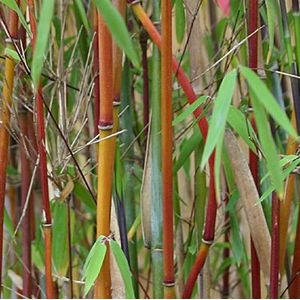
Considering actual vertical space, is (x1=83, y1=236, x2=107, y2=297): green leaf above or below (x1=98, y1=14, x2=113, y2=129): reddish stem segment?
below

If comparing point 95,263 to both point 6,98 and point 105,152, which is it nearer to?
point 105,152

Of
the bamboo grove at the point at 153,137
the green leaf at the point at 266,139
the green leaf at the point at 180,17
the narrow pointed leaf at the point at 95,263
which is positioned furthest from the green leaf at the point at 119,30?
the green leaf at the point at 180,17

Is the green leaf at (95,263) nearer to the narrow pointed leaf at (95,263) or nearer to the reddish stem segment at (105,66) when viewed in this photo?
the narrow pointed leaf at (95,263)

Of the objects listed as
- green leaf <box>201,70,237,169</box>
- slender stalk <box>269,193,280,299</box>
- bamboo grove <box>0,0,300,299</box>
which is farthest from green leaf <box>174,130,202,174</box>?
green leaf <box>201,70,237,169</box>

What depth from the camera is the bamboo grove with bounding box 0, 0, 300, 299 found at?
562 millimetres

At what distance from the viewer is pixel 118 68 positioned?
0.67 metres

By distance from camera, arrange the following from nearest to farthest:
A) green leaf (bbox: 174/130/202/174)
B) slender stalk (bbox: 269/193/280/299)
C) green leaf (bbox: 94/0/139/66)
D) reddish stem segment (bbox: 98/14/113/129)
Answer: green leaf (bbox: 94/0/139/66) → reddish stem segment (bbox: 98/14/113/129) → slender stalk (bbox: 269/193/280/299) → green leaf (bbox: 174/130/202/174)

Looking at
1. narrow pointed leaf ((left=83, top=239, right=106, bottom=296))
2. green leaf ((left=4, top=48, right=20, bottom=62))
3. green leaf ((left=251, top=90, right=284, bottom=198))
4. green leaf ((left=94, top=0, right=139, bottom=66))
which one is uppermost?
green leaf ((left=4, top=48, right=20, bottom=62))

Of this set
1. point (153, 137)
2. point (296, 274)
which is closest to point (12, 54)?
point (153, 137)

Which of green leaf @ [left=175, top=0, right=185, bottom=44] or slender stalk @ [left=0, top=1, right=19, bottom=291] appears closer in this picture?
slender stalk @ [left=0, top=1, right=19, bottom=291]

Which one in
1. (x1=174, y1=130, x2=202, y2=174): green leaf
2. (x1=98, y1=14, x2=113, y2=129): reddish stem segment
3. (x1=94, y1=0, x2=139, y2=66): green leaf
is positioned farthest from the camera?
(x1=174, y1=130, x2=202, y2=174): green leaf

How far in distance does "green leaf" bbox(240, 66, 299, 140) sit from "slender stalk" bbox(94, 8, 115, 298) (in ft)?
0.45

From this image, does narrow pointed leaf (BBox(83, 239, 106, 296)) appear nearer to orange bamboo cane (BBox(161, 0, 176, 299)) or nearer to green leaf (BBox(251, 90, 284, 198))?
orange bamboo cane (BBox(161, 0, 176, 299))

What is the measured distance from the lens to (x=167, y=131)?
0.59m
